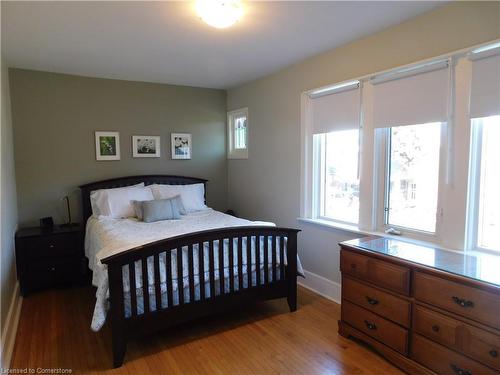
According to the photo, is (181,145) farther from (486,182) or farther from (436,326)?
(436,326)

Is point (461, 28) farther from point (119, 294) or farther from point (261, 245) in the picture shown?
point (119, 294)

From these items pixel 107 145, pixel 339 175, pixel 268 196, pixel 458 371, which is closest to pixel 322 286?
pixel 339 175

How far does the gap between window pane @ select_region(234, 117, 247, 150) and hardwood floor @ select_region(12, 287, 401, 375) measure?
90.6 inches

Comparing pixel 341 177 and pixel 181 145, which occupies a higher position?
pixel 181 145

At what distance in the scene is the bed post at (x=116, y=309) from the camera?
2.19 meters

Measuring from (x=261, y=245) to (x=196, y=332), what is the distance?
87 centimetres

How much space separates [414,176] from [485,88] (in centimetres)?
79

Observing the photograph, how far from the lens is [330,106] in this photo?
3.15 meters

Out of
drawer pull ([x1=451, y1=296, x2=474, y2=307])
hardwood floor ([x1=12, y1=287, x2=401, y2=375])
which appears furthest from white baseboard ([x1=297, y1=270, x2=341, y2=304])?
drawer pull ([x1=451, y1=296, x2=474, y2=307])

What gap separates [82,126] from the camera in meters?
3.94

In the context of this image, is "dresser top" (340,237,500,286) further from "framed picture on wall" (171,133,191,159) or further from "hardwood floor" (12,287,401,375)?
"framed picture on wall" (171,133,191,159)

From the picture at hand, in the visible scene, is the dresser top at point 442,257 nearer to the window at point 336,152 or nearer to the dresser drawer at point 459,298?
the dresser drawer at point 459,298

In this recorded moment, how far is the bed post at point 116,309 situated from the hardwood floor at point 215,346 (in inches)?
3.5

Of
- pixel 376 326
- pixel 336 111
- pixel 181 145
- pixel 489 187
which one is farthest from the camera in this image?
pixel 181 145
